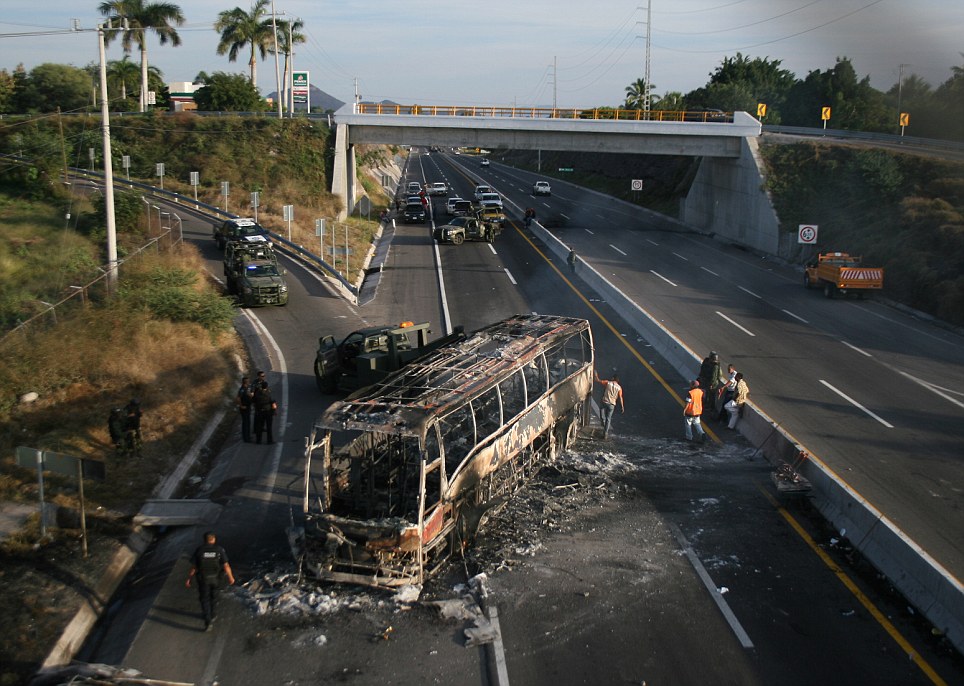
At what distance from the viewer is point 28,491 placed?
15383 mm

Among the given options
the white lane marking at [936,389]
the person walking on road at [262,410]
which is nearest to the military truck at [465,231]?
the white lane marking at [936,389]

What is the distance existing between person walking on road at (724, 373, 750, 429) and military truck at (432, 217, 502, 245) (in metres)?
35.0

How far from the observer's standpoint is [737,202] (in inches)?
2243

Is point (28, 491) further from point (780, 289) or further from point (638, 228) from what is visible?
point (638, 228)

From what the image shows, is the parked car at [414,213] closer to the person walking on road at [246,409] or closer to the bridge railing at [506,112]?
the bridge railing at [506,112]

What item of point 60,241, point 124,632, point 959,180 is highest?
point 959,180

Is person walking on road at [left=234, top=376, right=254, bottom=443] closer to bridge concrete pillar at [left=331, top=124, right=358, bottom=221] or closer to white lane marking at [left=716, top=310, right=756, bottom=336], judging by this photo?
white lane marking at [left=716, top=310, right=756, bottom=336]

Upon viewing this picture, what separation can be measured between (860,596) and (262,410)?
40.3 feet

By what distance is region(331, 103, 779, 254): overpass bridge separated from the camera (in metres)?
56.0

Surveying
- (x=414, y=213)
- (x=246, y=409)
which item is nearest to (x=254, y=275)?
(x=246, y=409)

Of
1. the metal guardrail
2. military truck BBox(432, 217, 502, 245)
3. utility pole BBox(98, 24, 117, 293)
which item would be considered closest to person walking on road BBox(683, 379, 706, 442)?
utility pole BBox(98, 24, 117, 293)

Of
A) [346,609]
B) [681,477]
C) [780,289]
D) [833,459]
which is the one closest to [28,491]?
[346,609]

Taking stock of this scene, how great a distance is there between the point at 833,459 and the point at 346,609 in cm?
1119

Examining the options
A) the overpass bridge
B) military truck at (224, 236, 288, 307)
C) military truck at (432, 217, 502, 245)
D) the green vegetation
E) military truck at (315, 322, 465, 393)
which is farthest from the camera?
the overpass bridge
